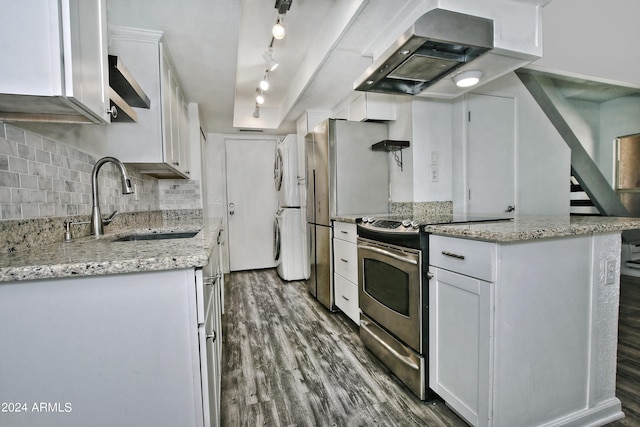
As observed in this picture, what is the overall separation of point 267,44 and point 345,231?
1848 mm

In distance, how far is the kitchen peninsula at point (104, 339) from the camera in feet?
2.48

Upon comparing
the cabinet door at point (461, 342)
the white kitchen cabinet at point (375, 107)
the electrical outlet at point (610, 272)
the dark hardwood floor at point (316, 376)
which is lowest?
the dark hardwood floor at point (316, 376)

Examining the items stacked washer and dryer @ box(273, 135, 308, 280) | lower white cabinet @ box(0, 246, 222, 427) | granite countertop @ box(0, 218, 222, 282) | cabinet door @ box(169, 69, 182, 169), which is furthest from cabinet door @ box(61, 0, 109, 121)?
stacked washer and dryer @ box(273, 135, 308, 280)

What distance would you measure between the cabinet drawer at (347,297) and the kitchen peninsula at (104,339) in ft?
5.24

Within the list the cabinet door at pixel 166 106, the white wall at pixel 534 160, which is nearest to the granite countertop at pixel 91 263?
the cabinet door at pixel 166 106

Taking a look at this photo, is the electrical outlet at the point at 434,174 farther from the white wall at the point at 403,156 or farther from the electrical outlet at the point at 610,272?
the electrical outlet at the point at 610,272

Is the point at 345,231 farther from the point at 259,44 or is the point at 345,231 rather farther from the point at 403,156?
the point at 259,44

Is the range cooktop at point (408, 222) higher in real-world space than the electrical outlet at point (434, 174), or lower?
lower

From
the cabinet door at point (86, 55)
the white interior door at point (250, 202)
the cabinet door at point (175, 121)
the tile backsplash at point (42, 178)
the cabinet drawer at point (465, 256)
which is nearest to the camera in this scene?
the cabinet door at point (86, 55)

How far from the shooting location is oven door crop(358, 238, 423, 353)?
1.53 m

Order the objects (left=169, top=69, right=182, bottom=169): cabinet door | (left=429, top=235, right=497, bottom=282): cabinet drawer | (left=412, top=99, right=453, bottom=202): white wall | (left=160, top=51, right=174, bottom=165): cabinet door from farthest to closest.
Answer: (left=412, top=99, right=453, bottom=202): white wall
(left=169, top=69, right=182, bottom=169): cabinet door
(left=160, top=51, right=174, bottom=165): cabinet door
(left=429, top=235, right=497, bottom=282): cabinet drawer

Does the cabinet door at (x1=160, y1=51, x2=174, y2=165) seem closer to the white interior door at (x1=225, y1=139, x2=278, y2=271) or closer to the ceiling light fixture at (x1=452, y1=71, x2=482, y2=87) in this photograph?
Answer: the ceiling light fixture at (x1=452, y1=71, x2=482, y2=87)

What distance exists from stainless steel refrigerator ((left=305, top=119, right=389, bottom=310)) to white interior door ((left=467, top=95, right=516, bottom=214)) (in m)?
0.77

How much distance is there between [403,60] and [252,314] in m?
2.42
